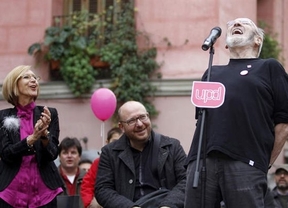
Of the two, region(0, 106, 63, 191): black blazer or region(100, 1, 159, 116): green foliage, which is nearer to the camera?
region(0, 106, 63, 191): black blazer

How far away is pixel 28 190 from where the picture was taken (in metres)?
6.76

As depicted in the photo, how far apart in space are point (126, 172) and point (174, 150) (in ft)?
1.52

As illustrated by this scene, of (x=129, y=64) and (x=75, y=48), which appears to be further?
(x=75, y=48)

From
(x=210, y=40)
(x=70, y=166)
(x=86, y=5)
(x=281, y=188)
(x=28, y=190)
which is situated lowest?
(x=281, y=188)

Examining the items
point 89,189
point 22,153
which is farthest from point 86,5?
point 22,153

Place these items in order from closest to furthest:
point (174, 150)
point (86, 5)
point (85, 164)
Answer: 1. point (174, 150)
2. point (85, 164)
3. point (86, 5)

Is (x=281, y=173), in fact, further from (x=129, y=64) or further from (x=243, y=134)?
(x=243, y=134)

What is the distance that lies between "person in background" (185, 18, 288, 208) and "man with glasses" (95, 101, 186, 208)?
1453 millimetres

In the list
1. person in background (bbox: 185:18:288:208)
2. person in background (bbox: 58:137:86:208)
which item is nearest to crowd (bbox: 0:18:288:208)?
Answer: person in background (bbox: 185:18:288:208)

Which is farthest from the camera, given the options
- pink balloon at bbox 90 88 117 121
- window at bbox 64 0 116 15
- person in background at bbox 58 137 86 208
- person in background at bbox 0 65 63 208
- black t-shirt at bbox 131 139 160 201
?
window at bbox 64 0 116 15

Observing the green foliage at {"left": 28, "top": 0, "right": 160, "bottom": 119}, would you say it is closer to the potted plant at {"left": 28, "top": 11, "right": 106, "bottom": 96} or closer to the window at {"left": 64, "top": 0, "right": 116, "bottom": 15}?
the potted plant at {"left": 28, "top": 11, "right": 106, "bottom": 96}

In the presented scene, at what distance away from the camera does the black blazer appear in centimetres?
672

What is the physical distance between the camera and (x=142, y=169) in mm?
7316

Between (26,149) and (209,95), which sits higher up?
(209,95)
